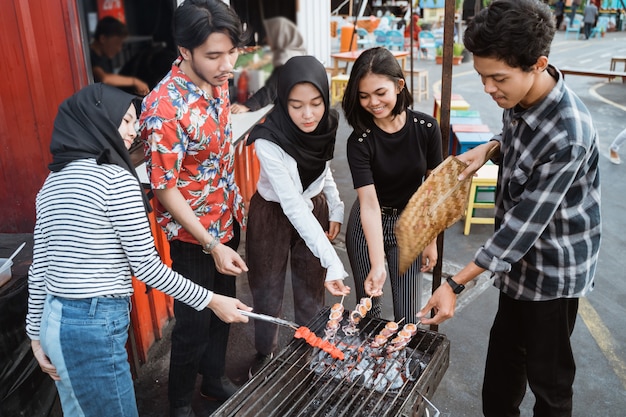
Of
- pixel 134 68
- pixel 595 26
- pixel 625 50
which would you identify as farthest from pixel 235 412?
pixel 595 26

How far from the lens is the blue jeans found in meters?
1.92

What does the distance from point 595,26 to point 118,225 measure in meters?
28.7

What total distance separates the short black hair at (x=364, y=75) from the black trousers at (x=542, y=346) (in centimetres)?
114

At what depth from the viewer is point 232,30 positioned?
2.29m

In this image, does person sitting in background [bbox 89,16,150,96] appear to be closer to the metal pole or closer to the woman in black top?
the woman in black top

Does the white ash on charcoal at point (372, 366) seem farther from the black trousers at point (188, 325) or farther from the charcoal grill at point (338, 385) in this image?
the black trousers at point (188, 325)

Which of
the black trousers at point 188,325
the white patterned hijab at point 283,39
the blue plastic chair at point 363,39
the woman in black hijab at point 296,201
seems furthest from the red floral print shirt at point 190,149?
the blue plastic chair at point 363,39

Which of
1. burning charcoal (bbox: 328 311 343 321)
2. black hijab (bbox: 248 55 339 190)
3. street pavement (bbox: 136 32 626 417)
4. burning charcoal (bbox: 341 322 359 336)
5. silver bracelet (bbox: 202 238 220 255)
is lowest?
street pavement (bbox: 136 32 626 417)

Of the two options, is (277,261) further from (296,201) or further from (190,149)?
(190,149)

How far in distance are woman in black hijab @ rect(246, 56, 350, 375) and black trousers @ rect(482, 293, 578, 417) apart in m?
0.86

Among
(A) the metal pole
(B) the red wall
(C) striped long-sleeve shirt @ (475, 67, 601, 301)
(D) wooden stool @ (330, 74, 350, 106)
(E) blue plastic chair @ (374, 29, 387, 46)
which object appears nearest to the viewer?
(C) striped long-sleeve shirt @ (475, 67, 601, 301)

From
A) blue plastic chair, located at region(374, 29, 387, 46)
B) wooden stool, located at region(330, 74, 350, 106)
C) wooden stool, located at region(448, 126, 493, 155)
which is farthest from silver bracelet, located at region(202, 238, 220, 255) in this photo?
blue plastic chair, located at region(374, 29, 387, 46)

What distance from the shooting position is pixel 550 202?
1.91 m

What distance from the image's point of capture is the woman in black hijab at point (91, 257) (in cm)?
180
